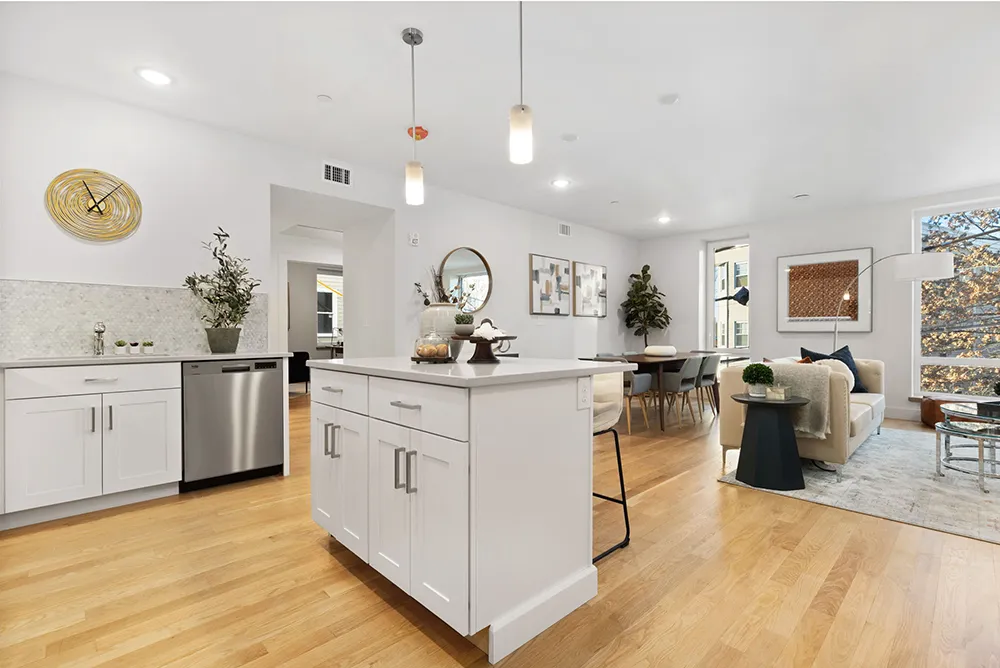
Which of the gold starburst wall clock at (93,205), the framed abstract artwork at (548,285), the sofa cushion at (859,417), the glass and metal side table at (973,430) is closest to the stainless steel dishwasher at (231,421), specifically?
the gold starburst wall clock at (93,205)

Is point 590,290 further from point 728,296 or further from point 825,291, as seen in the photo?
point 825,291

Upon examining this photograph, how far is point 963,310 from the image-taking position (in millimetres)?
5445

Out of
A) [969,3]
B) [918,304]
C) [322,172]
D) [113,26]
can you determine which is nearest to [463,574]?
[113,26]

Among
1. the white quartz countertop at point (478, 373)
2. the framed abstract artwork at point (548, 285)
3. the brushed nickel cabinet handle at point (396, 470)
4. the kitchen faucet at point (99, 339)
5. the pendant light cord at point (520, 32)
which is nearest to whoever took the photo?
the white quartz countertop at point (478, 373)

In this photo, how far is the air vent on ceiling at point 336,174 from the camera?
14.0 ft

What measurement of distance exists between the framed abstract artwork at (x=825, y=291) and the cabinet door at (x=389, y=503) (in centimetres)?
582

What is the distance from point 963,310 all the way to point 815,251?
63.9 inches

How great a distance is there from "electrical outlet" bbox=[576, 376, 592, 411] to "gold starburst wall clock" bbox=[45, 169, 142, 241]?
10.8ft

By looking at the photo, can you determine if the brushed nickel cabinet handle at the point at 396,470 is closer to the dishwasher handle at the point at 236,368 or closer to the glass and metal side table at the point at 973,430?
the dishwasher handle at the point at 236,368

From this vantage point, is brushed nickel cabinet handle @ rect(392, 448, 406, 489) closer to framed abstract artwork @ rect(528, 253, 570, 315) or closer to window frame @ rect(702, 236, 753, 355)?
framed abstract artwork @ rect(528, 253, 570, 315)

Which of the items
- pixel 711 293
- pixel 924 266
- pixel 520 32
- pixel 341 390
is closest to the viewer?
pixel 341 390

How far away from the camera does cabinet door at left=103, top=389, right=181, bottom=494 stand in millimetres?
2807

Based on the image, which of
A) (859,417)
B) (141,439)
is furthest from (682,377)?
(141,439)

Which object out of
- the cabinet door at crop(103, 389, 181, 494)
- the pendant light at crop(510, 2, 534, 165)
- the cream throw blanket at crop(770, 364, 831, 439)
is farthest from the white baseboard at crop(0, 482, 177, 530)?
the cream throw blanket at crop(770, 364, 831, 439)
